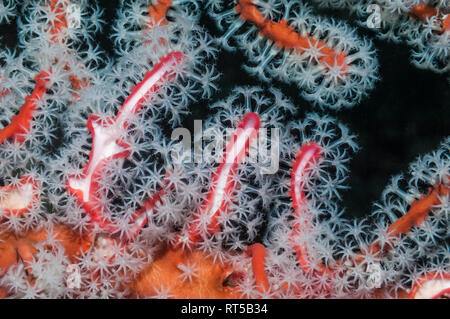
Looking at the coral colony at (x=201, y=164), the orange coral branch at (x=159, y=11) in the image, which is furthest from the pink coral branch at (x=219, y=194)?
the orange coral branch at (x=159, y=11)

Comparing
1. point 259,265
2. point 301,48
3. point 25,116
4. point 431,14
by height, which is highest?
point 431,14

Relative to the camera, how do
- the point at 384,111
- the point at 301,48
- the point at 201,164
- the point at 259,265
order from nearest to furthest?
the point at 259,265 < the point at 201,164 < the point at 301,48 < the point at 384,111

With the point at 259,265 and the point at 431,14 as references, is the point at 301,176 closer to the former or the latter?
the point at 259,265

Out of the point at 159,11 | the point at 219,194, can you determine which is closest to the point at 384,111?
the point at 219,194

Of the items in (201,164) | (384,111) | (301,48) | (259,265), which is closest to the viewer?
(259,265)

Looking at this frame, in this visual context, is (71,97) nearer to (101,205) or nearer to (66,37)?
(66,37)

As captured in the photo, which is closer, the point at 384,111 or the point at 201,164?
the point at 201,164
